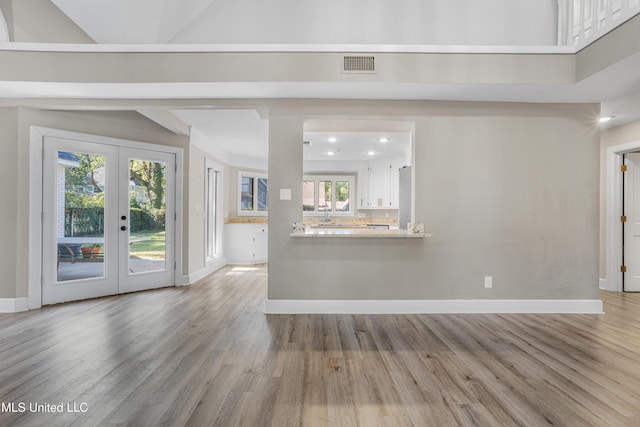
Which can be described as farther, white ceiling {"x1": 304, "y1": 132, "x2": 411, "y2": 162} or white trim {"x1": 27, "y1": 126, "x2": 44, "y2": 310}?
white ceiling {"x1": 304, "y1": 132, "x2": 411, "y2": 162}

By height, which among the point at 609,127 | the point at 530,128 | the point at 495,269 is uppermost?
the point at 609,127

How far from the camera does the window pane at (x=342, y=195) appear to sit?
8.22 m

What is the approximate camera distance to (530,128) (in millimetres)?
3510

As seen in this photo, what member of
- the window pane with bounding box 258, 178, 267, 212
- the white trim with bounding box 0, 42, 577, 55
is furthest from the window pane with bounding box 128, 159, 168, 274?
the window pane with bounding box 258, 178, 267, 212

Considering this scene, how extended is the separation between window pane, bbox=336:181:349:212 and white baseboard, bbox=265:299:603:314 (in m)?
4.87

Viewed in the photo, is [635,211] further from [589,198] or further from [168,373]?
[168,373]

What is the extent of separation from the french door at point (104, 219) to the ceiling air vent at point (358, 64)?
3.17 metres

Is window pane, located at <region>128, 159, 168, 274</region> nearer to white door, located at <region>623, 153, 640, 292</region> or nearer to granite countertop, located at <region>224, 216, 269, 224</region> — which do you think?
granite countertop, located at <region>224, 216, 269, 224</region>

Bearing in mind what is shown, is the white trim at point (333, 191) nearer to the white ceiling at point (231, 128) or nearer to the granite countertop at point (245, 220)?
the granite countertop at point (245, 220)

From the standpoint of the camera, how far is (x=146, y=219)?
14.9 feet

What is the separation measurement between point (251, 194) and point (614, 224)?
687 cm

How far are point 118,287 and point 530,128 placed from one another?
5633 mm

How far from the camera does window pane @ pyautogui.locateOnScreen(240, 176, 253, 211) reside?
7.51 m

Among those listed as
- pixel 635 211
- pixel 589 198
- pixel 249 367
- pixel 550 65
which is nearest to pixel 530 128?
pixel 550 65
